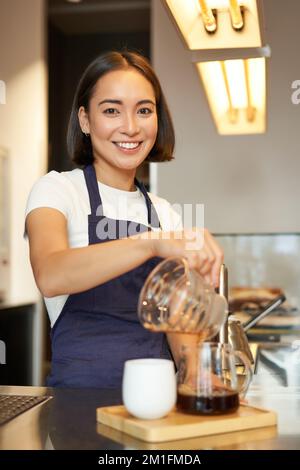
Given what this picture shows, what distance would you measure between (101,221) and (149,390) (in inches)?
24.0

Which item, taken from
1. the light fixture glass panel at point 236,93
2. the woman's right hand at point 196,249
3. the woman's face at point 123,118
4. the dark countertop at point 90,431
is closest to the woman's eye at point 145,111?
the woman's face at point 123,118

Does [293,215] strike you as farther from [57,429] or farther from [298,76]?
[57,429]

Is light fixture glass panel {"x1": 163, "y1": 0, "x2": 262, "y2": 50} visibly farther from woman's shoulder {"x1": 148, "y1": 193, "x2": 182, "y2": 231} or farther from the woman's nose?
woman's shoulder {"x1": 148, "y1": 193, "x2": 182, "y2": 231}

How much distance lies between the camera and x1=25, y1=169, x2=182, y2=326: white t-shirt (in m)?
1.47

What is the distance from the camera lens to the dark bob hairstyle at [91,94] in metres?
1.62

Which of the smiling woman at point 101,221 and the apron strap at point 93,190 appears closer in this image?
the smiling woman at point 101,221

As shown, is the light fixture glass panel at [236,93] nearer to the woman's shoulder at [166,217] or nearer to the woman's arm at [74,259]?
the woman's shoulder at [166,217]

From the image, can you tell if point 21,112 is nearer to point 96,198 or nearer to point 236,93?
point 236,93

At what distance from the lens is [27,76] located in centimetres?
475

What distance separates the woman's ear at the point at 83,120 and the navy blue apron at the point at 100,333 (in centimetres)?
16

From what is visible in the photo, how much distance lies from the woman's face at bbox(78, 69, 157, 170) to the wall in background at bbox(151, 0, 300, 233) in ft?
8.38

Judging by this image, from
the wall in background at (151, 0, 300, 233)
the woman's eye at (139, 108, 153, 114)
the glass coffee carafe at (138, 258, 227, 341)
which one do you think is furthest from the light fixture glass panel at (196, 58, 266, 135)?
the wall in background at (151, 0, 300, 233)

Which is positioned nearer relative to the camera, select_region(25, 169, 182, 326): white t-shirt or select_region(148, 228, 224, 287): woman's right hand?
select_region(148, 228, 224, 287): woman's right hand

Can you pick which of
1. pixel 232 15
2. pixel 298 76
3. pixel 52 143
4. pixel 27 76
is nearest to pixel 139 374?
pixel 232 15
